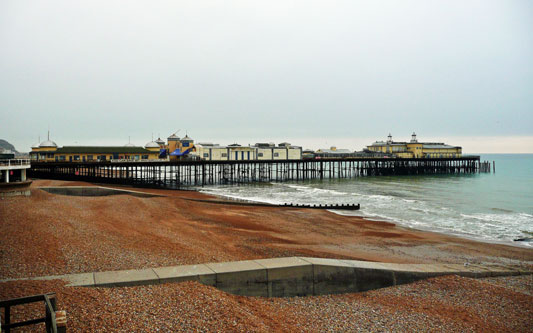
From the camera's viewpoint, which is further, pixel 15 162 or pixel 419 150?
pixel 419 150

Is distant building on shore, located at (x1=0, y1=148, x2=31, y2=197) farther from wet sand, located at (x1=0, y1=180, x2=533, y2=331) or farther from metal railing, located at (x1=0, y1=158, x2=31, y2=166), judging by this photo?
wet sand, located at (x1=0, y1=180, x2=533, y2=331)

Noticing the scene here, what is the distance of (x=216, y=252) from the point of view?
11.0 meters

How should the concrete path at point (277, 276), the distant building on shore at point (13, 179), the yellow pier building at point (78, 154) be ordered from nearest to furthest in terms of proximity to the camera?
the concrete path at point (277, 276) → the distant building on shore at point (13, 179) → the yellow pier building at point (78, 154)

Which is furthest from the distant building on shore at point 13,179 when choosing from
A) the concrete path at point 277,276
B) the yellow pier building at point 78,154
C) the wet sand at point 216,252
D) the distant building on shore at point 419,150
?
the distant building on shore at point 419,150

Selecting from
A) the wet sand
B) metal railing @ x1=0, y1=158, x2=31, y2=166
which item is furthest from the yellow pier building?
the wet sand

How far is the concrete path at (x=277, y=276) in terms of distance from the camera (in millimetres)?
7271

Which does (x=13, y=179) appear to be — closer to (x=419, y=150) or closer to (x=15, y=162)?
(x=15, y=162)

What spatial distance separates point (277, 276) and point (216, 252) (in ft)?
11.0

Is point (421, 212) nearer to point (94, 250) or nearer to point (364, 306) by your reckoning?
point (364, 306)

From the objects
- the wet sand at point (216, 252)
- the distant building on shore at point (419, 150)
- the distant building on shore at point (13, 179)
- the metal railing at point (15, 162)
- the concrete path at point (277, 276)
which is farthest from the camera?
the distant building on shore at point (419, 150)

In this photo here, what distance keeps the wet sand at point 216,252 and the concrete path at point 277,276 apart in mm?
273

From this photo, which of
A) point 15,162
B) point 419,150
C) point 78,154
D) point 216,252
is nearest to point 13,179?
point 15,162

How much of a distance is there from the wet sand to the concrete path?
27cm

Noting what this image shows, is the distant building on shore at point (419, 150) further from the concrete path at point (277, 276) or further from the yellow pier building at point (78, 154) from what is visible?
the concrete path at point (277, 276)
